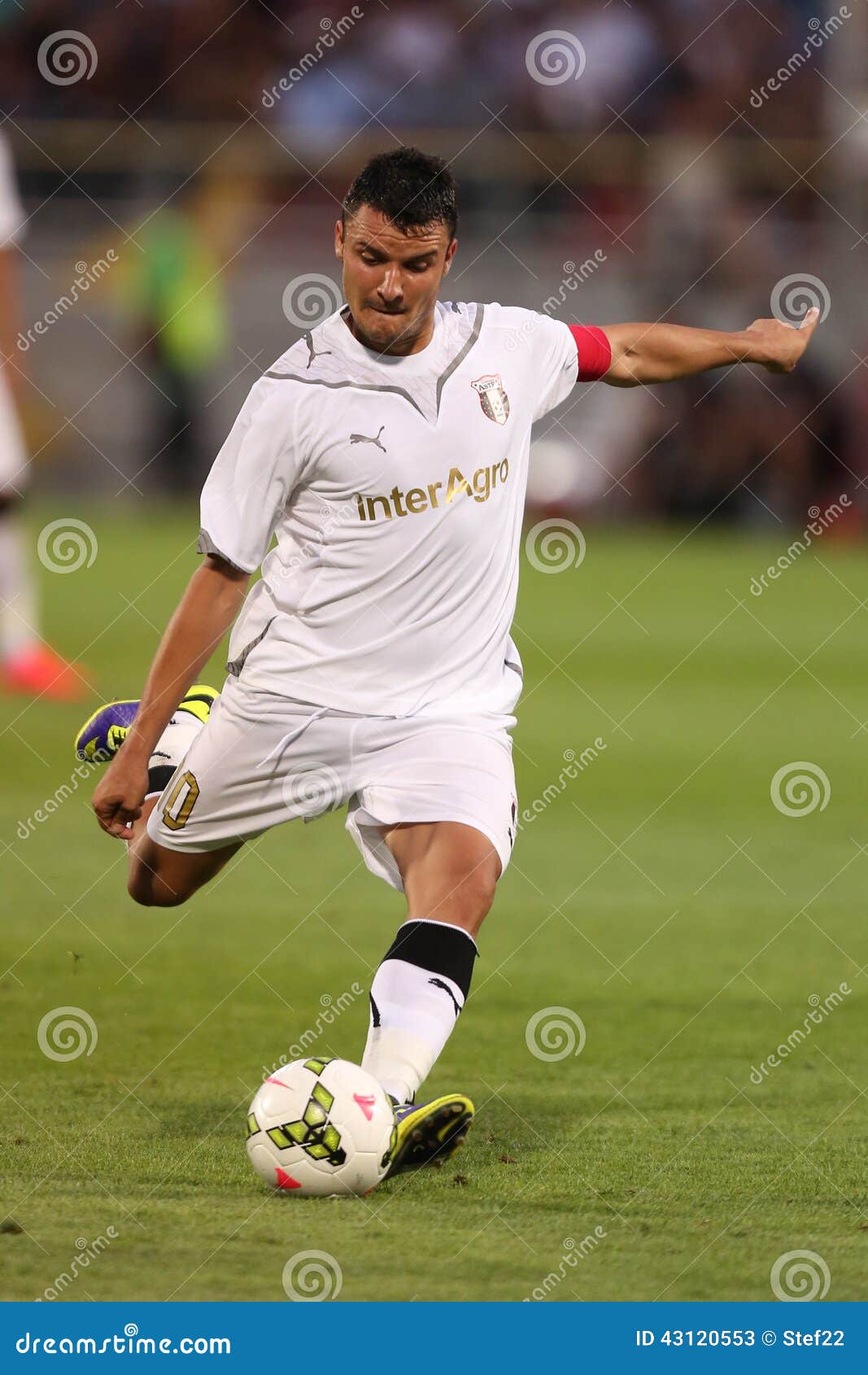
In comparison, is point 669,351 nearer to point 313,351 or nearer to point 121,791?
point 313,351

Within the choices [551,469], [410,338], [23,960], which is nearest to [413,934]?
[410,338]

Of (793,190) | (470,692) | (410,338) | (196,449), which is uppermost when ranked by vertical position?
(793,190)

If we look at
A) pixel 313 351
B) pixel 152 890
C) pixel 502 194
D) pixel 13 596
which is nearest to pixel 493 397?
pixel 313 351

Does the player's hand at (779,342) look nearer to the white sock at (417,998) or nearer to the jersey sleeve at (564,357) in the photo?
the jersey sleeve at (564,357)

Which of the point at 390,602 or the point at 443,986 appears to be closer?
the point at 443,986

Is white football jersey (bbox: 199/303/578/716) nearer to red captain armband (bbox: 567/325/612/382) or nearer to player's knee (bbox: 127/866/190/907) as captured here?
red captain armband (bbox: 567/325/612/382)

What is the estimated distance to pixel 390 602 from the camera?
4.64 metres

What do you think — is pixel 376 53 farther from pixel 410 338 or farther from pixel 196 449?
pixel 410 338

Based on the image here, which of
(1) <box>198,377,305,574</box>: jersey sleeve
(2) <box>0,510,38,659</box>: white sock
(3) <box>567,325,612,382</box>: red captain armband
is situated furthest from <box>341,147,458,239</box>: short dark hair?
(2) <box>0,510,38,659</box>: white sock

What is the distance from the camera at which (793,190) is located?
21312mm

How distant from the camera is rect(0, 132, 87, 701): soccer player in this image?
10281 mm

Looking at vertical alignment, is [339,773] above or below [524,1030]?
above

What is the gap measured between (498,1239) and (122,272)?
62.6 feet

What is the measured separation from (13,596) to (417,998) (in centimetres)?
687
